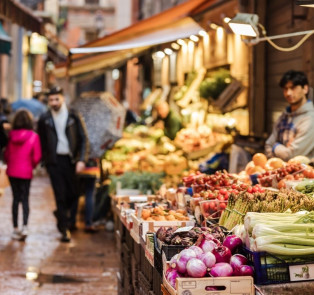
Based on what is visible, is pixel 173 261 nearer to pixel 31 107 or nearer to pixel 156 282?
pixel 156 282

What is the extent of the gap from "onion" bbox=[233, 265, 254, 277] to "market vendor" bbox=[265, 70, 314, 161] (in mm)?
3805

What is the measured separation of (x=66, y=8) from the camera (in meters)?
59.0

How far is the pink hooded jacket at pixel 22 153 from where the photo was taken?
11453 millimetres

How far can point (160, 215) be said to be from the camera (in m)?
6.58

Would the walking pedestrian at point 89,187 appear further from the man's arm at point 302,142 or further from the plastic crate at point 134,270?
the plastic crate at point 134,270

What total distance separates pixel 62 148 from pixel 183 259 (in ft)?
23.6

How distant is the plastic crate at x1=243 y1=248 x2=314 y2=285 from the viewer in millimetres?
4484

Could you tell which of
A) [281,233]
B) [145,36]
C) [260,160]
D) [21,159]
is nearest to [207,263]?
[281,233]

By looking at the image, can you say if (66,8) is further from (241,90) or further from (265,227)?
(265,227)

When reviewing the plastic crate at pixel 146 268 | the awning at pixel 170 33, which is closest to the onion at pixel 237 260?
the plastic crate at pixel 146 268

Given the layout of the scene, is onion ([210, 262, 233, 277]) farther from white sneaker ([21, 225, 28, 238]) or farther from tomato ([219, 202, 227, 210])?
white sneaker ([21, 225, 28, 238])

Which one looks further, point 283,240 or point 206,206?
point 206,206

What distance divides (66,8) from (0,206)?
45248 millimetres

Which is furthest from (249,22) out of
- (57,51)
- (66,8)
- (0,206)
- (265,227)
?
(66,8)
